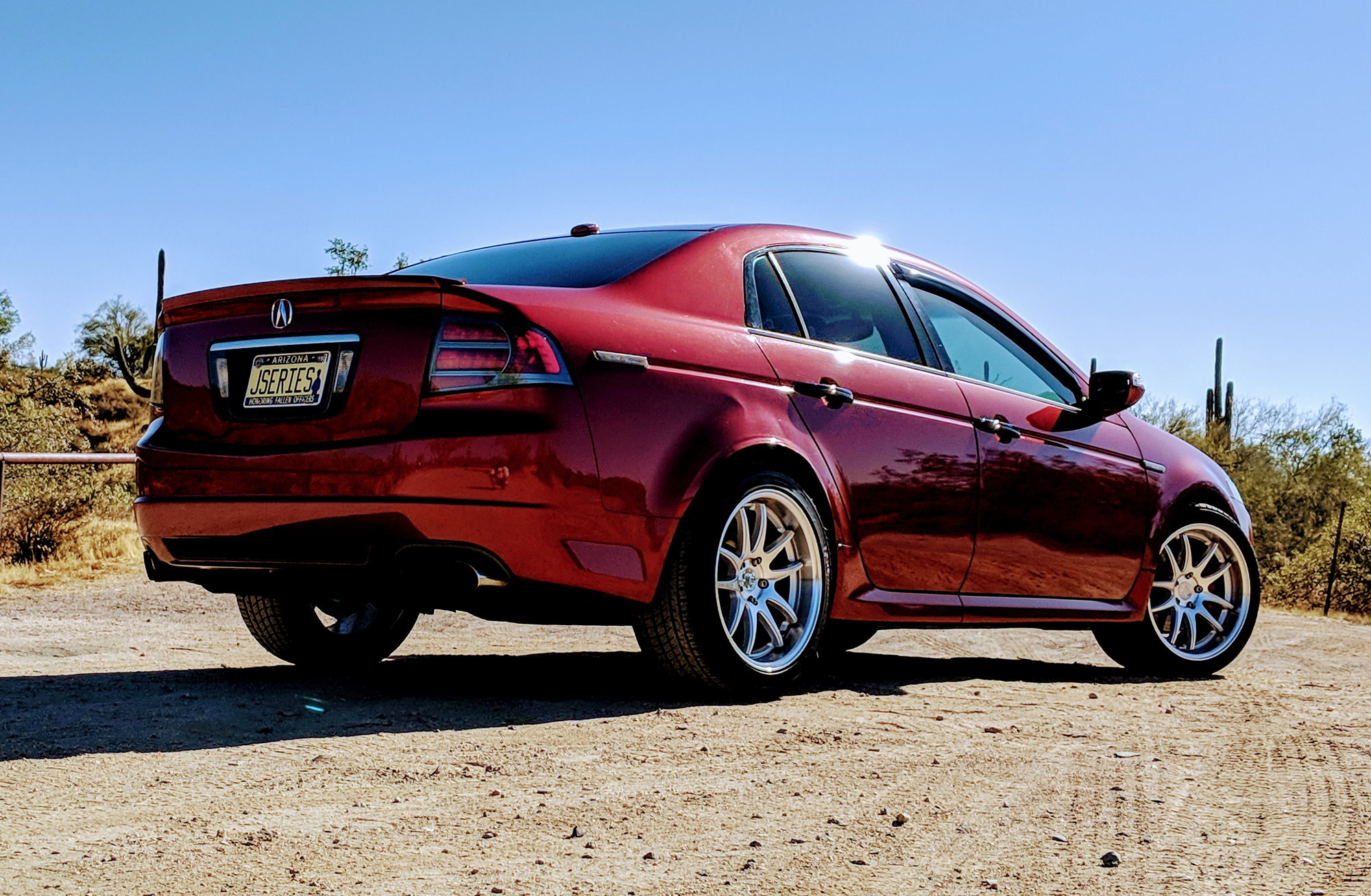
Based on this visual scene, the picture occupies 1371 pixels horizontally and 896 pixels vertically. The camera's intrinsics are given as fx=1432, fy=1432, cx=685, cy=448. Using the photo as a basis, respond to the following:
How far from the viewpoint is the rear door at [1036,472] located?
223 inches

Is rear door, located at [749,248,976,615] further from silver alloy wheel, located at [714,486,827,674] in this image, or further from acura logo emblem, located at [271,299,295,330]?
acura logo emblem, located at [271,299,295,330]

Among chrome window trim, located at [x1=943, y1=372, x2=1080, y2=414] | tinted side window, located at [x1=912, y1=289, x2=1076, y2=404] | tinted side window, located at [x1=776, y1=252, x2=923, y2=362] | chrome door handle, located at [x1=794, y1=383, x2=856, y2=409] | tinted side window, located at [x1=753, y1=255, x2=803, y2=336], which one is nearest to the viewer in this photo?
chrome door handle, located at [x1=794, y1=383, x2=856, y2=409]

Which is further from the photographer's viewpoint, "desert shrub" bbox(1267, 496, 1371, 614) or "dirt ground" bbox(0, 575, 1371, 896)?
"desert shrub" bbox(1267, 496, 1371, 614)

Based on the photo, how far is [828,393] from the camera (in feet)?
16.4

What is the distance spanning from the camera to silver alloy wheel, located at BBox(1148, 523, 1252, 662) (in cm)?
658

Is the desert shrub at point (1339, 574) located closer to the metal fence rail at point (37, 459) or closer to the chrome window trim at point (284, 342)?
the metal fence rail at point (37, 459)

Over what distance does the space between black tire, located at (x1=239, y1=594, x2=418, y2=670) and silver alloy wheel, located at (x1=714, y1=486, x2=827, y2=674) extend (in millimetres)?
1507

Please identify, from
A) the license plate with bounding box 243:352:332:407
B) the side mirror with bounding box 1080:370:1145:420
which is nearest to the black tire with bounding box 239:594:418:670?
the license plate with bounding box 243:352:332:407

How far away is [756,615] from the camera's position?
187 inches

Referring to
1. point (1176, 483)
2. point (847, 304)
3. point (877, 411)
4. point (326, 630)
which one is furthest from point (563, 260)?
point (1176, 483)

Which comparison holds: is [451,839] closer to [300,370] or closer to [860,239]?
[300,370]

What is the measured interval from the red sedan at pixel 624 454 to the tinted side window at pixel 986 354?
24 mm

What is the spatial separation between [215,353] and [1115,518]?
3810 mm

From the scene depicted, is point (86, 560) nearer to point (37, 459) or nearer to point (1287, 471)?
point (37, 459)
